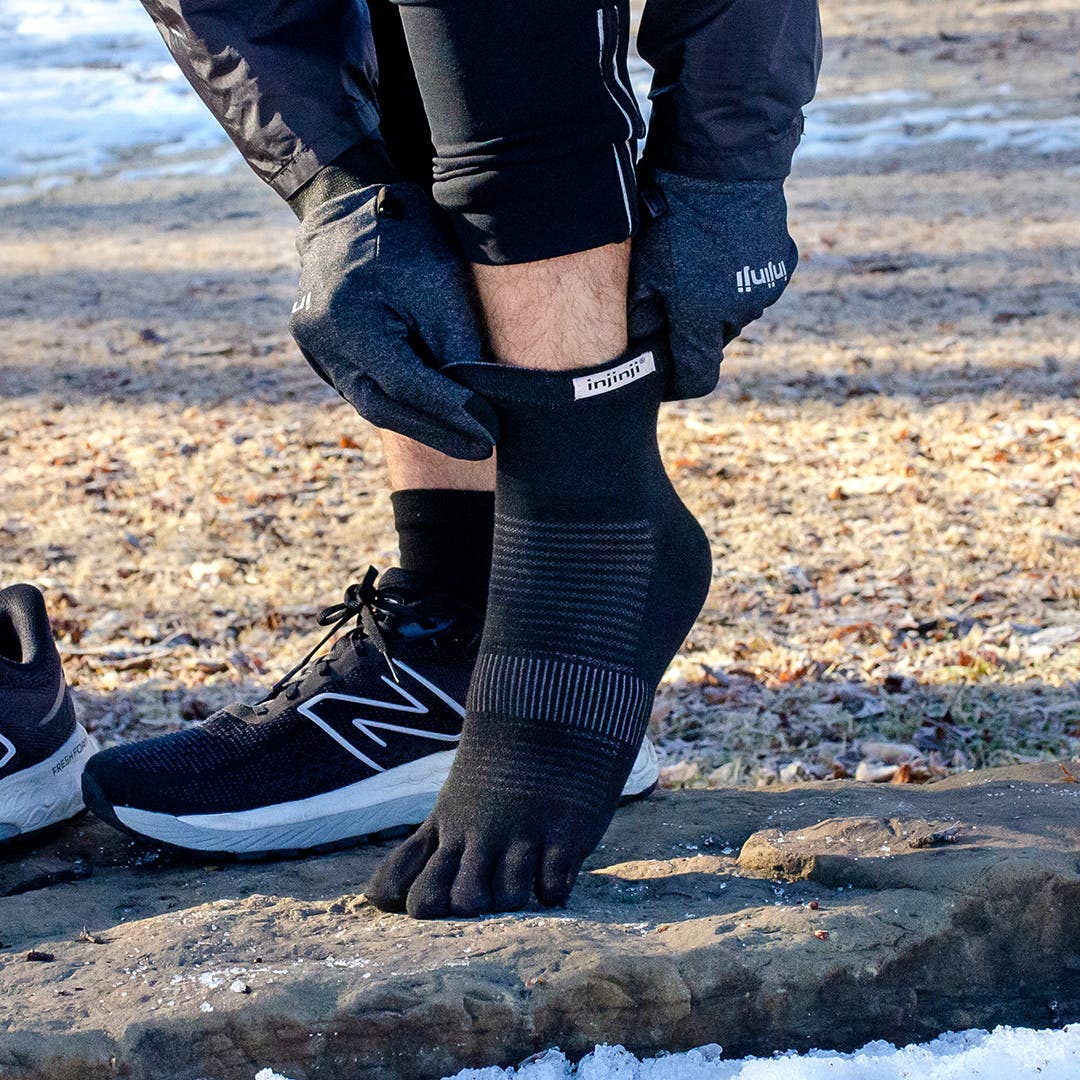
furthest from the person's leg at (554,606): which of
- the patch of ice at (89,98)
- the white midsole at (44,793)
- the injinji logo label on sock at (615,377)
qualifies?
the patch of ice at (89,98)

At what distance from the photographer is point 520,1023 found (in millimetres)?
1360

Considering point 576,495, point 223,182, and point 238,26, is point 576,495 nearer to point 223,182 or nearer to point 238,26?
point 238,26

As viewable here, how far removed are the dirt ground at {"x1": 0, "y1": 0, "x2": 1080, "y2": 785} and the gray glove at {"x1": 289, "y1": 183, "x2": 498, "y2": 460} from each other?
107 centimetres

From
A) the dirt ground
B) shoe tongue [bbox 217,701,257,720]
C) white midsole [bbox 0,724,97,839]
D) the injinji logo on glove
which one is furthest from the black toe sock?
the dirt ground

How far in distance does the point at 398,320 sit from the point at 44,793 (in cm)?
90

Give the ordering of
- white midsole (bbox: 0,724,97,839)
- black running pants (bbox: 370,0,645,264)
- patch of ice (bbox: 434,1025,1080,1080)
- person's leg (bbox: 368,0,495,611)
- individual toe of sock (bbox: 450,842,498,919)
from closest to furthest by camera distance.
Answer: patch of ice (bbox: 434,1025,1080,1080), black running pants (bbox: 370,0,645,264), individual toe of sock (bbox: 450,842,498,919), white midsole (bbox: 0,724,97,839), person's leg (bbox: 368,0,495,611)

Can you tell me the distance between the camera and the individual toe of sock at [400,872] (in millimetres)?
1622

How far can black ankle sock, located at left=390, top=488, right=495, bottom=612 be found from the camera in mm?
2021

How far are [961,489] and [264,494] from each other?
1.99 m

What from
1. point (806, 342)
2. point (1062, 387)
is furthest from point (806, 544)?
point (806, 342)

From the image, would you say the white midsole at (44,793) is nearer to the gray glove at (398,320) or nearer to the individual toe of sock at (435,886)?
the individual toe of sock at (435,886)

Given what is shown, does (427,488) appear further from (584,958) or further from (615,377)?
(584,958)

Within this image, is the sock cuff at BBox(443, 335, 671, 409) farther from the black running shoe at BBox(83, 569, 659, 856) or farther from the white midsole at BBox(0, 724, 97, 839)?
the white midsole at BBox(0, 724, 97, 839)

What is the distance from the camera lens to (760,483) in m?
3.80
